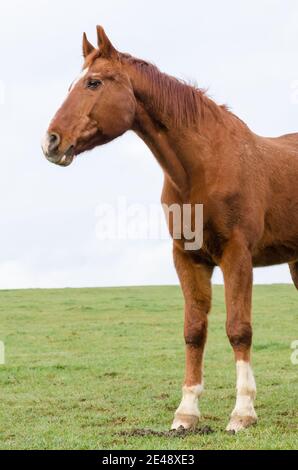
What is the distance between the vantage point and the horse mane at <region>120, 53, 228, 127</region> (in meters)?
6.92

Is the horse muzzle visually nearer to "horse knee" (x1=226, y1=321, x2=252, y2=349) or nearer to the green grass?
"horse knee" (x1=226, y1=321, x2=252, y2=349)

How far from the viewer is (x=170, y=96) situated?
275 inches

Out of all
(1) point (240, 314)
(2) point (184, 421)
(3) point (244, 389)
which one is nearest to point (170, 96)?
(1) point (240, 314)

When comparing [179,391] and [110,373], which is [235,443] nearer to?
[179,391]

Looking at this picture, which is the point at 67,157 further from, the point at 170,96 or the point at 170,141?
the point at 170,96

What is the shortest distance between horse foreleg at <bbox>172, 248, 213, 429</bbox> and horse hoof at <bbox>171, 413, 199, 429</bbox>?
166mm

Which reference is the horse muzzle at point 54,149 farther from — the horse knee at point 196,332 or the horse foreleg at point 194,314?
the horse knee at point 196,332

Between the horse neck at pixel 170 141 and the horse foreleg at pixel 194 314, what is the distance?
790 millimetres

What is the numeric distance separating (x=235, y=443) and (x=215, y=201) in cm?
213

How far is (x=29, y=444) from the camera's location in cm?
678

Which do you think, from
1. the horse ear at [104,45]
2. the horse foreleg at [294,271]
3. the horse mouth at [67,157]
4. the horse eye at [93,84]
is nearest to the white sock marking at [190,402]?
the horse mouth at [67,157]

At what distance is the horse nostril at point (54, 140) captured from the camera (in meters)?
6.38

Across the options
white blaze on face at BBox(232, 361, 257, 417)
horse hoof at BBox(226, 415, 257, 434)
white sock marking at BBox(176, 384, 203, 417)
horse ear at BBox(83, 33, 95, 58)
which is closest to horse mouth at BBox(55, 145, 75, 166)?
horse ear at BBox(83, 33, 95, 58)

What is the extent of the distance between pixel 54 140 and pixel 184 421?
Answer: 293 cm
